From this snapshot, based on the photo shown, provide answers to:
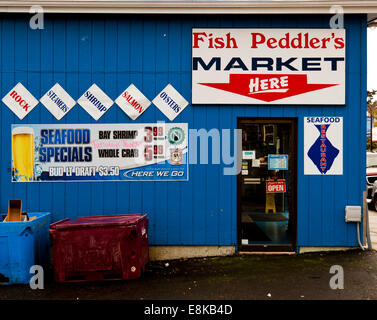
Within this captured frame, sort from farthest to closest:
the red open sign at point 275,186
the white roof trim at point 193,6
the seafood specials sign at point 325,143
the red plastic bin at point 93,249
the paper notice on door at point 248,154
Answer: the red open sign at point 275,186
the paper notice on door at point 248,154
the seafood specials sign at point 325,143
the white roof trim at point 193,6
the red plastic bin at point 93,249

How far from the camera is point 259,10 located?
18.4 ft

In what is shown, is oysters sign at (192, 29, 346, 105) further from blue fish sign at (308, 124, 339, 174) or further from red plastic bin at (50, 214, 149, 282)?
red plastic bin at (50, 214, 149, 282)

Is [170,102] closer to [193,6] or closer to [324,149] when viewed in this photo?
[193,6]

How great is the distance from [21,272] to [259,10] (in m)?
5.92

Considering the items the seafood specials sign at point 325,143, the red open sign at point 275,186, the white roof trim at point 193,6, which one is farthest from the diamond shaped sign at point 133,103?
the seafood specials sign at point 325,143

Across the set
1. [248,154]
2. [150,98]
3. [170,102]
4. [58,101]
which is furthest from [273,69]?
[58,101]

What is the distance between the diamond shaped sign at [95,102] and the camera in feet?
19.1

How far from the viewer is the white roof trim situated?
5504mm

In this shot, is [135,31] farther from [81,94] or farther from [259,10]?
[259,10]

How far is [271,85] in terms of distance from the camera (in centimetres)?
580

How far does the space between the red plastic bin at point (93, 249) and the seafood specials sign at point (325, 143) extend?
358 cm

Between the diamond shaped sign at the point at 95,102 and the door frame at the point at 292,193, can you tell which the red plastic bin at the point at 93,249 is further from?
the door frame at the point at 292,193

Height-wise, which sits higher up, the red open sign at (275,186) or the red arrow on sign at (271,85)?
the red arrow on sign at (271,85)
